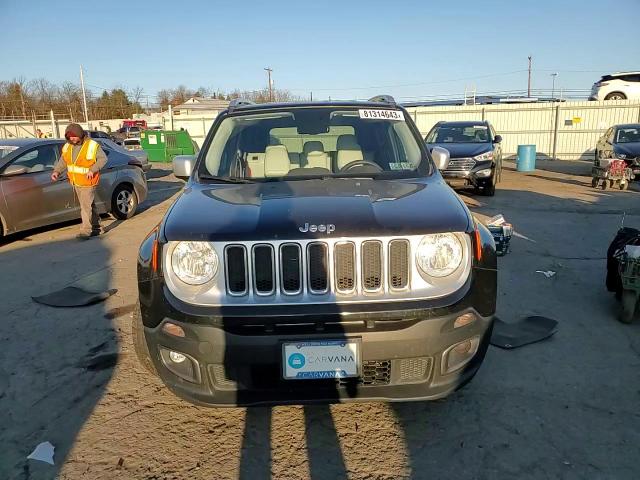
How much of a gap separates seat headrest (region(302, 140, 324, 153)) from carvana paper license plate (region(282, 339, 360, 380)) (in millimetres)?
1921

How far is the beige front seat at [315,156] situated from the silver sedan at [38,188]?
547cm

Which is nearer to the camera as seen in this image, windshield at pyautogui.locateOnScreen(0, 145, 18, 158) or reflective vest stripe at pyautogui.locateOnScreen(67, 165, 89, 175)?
windshield at pyautogui.locateOnScreen(0, 145, 18, 158)

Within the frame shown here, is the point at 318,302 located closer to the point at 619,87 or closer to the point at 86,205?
the point at 86,205

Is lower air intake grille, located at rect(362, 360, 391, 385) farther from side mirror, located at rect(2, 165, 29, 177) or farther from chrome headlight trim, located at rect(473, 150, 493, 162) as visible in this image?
chrome headlight trim, located at rect(473, 150, 493, 162)

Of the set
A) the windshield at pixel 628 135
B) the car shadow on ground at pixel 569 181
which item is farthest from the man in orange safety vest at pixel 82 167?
the windshield at pixel 628 135

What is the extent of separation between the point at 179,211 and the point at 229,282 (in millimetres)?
649

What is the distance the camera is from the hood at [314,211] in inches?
95.0

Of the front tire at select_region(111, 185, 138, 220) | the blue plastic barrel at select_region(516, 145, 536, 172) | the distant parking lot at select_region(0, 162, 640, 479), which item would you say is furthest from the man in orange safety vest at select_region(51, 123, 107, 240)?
the blue plastic barrel at select_region(516, 145, 536, 172)

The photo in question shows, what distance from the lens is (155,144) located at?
2314 centimetres

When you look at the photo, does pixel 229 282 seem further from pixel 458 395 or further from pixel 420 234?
pixel 458 395

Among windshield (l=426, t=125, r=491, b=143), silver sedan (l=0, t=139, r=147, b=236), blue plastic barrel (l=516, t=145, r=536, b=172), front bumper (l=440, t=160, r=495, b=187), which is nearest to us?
silver sedan (l=0, t=139, r=147, b=236)

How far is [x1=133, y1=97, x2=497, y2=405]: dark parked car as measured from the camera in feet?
7.66

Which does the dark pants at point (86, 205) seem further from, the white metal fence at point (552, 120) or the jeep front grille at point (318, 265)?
the white metal fence at point (552, 120)

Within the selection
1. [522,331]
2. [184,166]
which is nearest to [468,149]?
[522,331]
